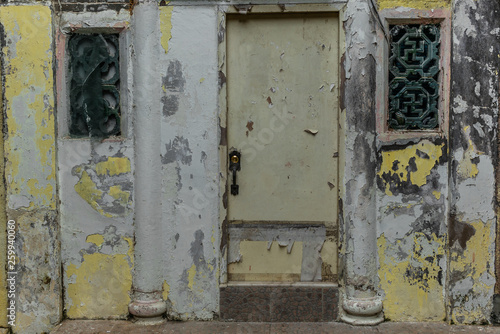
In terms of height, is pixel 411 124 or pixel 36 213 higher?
pixel 411 124

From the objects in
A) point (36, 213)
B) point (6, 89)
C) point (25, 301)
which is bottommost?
point (25, 301)

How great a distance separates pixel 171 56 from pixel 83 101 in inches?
30.2

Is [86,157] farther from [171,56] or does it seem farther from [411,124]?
[411,124]

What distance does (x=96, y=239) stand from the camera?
378cm

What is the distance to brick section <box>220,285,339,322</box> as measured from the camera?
12.3 ft

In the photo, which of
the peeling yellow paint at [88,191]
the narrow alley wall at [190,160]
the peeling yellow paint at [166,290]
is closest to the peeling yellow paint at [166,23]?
the narrow alley wall at [190,160]

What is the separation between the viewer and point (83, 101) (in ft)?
12.3

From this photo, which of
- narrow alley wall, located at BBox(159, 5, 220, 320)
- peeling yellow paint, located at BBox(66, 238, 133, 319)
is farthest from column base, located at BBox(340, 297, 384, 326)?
peeling yellow paint, located at BBox(66, 238, 133, 319)

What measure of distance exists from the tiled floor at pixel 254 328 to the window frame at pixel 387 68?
55.9 inches

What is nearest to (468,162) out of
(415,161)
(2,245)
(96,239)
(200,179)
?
(415,161)

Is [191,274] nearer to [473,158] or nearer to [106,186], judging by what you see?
[106,186]

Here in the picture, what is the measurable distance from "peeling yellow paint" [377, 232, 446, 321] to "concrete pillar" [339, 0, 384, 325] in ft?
0.29

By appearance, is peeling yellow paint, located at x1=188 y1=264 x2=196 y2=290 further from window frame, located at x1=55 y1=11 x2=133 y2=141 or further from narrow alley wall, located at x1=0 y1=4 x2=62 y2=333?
window frame, located at x1=55 y1=11 x2=133 y2=141

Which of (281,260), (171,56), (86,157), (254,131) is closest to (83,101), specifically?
(86,157)
